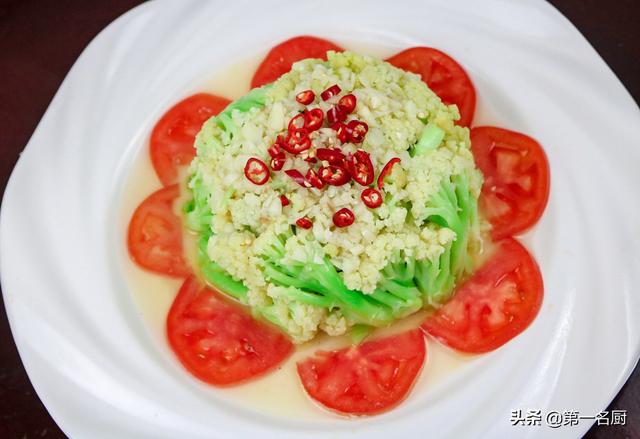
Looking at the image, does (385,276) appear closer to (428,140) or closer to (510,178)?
(428,140)

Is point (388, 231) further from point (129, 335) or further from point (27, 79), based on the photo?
point (27, 79)

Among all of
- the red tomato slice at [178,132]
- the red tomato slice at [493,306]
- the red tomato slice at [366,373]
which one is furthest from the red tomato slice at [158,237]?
the red tomato slice at [493,306]

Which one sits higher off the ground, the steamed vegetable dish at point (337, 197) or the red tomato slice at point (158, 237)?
the steamed vegetable dish at point (337, 197)

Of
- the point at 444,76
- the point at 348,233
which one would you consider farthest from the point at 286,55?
the point at 348,233

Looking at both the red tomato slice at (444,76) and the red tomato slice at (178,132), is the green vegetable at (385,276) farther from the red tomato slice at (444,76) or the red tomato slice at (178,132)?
the red tomato slice at (444,76)

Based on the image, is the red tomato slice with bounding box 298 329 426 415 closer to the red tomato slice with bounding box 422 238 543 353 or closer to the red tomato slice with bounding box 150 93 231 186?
the red tomato slice with bounding box 422 238 543 353
